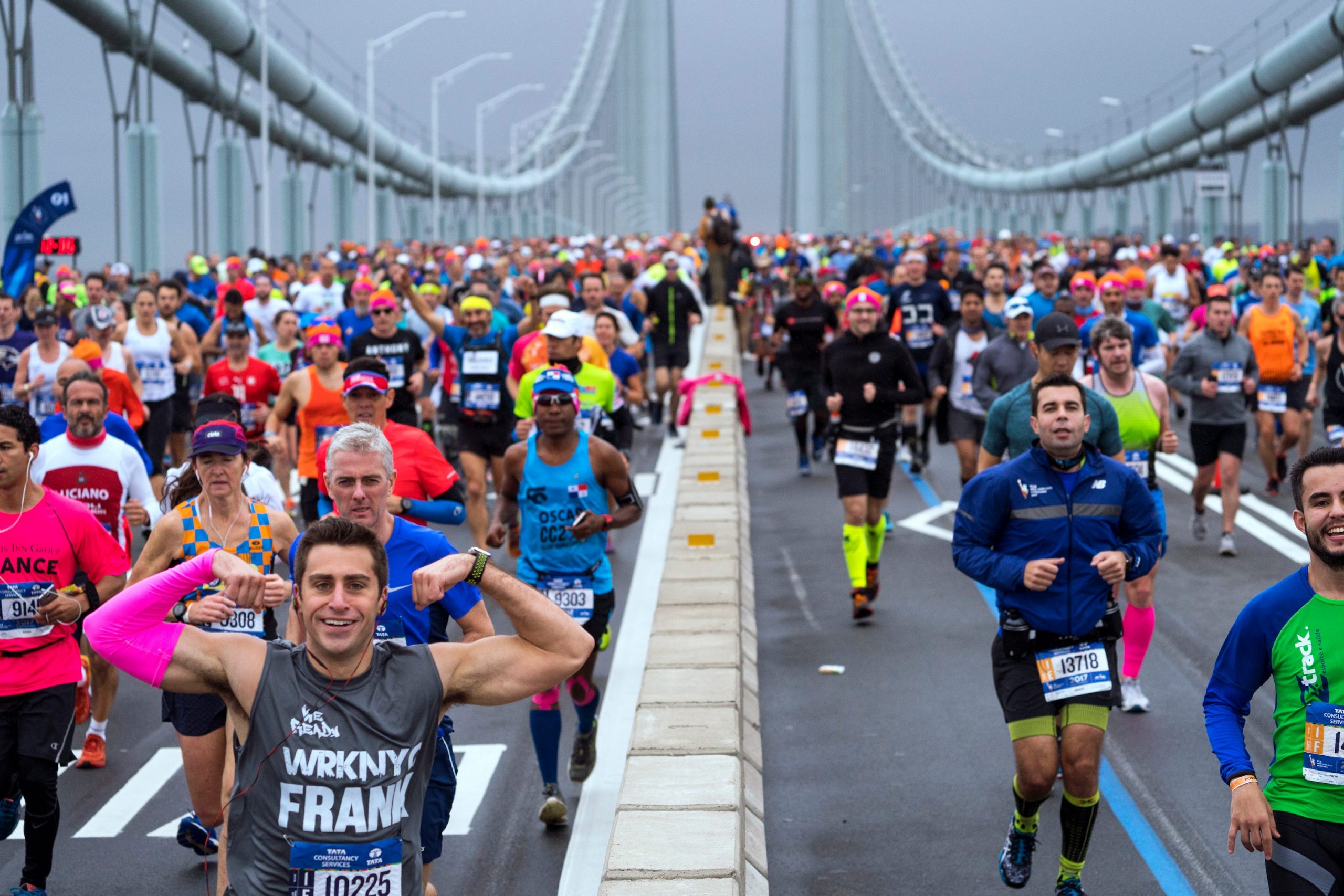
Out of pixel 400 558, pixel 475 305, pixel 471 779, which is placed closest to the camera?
pixel 400 558

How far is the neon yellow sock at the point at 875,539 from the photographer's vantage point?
1127 centimetres

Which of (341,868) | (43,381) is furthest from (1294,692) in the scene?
(43,381)

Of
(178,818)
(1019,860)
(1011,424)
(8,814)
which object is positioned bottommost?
(178,818)

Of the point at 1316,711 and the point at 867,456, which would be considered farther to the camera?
the point at 867,456

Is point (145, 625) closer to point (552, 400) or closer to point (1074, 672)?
point (1074, 672)

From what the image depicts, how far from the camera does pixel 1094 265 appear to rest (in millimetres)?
24734

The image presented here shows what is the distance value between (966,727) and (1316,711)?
432cm

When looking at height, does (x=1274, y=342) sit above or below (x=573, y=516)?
above

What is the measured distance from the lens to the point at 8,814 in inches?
248

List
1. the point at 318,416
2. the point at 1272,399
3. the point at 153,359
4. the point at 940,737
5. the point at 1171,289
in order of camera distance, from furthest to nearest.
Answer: the point at 1171,289, the point at 1272,399, the point at 153,359, the point at 318,416, the point at 940,737

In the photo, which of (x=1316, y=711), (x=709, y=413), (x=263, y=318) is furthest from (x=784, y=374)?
(x=1316, y=711)

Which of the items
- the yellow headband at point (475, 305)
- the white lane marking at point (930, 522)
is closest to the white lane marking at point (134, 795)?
the yellow headband at point (475, 305)

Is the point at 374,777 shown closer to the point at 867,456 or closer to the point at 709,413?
the point at 867,456

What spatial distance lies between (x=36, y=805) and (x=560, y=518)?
2.44 meters
